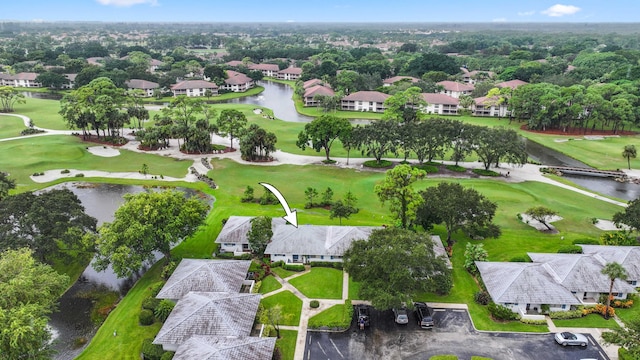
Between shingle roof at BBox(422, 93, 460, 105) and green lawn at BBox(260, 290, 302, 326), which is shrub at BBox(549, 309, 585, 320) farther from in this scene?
shingle roof at BBox(422, 93, 460, 105)

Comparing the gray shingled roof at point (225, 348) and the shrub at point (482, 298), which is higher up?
the gray shingled roof at point (225, 348)

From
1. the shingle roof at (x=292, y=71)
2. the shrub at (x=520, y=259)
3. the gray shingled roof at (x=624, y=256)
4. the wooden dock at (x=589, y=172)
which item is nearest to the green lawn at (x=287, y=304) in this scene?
the shrub at (x=520, y=259)

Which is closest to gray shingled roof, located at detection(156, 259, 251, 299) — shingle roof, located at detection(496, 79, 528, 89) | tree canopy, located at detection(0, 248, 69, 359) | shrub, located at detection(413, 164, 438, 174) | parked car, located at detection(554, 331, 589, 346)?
tree canopy, located at detection(0, 248, 69, 359)

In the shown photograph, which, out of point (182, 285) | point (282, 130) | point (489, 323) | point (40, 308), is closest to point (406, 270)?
point (489, 323)

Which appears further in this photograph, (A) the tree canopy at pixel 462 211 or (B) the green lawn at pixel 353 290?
(A) the tree canopy at pixel 462 211

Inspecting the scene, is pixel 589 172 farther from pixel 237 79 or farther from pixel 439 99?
pixel 237 79

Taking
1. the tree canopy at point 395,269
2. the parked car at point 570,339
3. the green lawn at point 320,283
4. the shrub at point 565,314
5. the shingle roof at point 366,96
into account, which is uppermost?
the shingle roof at point 366,96

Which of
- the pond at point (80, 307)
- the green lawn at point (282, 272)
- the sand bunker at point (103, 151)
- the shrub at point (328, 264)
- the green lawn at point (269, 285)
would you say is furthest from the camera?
the sand bunker at point (103, 151)

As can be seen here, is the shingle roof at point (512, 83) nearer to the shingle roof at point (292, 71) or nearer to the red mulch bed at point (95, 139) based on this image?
the shingle roof at point (292, 71)

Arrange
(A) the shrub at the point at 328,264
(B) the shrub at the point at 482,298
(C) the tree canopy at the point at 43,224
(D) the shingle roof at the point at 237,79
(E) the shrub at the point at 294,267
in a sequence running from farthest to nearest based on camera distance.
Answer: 1. (D) the shingle roof at the point at 237,79
2. (A) the shrub at the point at 328,264
3. (E) the shrub at the point at 294,267
4. (C) the tree canopy at the point at 43,224
5. (B) the shrub at the point at 482,298
